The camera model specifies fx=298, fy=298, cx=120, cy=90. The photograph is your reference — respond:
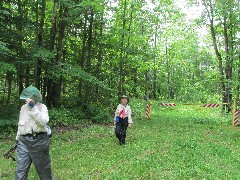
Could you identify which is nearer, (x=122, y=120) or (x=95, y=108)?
(x=122, y=120)

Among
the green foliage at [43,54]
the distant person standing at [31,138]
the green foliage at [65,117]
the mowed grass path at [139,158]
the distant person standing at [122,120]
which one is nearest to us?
the distant person standing at [31,138]

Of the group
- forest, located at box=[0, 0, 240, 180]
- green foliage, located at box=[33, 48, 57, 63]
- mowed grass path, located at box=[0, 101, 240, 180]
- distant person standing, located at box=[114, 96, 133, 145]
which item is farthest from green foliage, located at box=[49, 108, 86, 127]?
distant person standing, located at box=[114, 96, 133, 145]

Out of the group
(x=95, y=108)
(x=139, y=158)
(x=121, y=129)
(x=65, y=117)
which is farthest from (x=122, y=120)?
(x=95, y=108)

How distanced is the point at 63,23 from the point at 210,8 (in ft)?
40.5

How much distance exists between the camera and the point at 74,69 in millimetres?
14938

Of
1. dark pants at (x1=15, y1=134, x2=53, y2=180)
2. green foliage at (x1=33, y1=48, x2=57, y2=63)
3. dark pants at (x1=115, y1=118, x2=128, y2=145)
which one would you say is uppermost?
green foliage at (x1=33, y1=48, x2=57, y2=63)

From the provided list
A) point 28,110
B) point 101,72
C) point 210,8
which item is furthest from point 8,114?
point 210,8

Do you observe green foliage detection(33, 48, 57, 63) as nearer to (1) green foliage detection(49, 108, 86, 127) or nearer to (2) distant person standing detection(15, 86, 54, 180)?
(1) green foliage detection(49, 108, 86, 127)

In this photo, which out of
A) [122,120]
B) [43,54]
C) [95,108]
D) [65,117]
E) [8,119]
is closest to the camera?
[122,120]

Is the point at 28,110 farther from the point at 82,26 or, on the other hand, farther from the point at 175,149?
the point at 82,26

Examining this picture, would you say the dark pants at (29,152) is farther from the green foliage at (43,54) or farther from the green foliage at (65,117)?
the green foliage at (65,117)

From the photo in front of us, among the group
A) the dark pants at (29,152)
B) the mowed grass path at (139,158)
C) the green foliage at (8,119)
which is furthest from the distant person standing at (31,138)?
the green foliage at (8,119)

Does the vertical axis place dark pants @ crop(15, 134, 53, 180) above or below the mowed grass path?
above

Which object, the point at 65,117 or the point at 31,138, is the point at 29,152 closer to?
the point at 31,138
